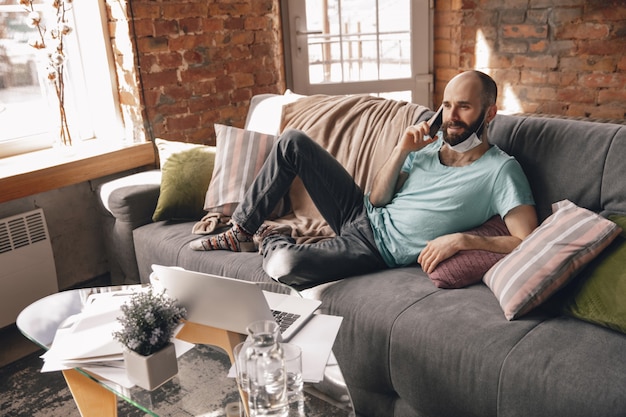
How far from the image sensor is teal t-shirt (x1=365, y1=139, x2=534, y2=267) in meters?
2.02

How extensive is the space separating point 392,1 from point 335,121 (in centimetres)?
140

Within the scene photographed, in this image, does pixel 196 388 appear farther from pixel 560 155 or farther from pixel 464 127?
pixel 560 155

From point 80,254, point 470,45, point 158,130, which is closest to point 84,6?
point 158,130

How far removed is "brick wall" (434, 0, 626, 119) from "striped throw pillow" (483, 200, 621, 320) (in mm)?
1819

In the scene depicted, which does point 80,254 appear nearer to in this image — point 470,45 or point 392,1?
point 392,1

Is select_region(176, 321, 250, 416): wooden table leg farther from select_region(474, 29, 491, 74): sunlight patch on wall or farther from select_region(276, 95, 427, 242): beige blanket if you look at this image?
select_region(474, 29, 491, 74): sunlight patch on wall

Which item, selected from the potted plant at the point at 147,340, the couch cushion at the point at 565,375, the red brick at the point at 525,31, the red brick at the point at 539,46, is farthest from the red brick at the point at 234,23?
the couch cushion at the point at 565,375

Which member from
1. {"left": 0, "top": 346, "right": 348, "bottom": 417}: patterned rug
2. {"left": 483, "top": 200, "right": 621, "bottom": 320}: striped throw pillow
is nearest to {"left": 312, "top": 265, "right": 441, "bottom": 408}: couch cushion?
{"left": 483, "top": 200, "right": 621, "bottom": 320}: striped throw pillow

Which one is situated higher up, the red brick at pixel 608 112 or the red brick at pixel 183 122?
the red brick at pixel 183 122

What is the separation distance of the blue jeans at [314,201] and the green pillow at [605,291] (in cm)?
71

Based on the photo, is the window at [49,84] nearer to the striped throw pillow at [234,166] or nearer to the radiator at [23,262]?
the radiator at [23,262]

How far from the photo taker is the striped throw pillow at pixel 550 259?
172 cm

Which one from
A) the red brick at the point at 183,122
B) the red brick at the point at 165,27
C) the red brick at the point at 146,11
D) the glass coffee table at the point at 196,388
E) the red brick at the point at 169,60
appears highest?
the red brick at the point at 146,11

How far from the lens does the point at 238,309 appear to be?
1.48m
